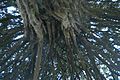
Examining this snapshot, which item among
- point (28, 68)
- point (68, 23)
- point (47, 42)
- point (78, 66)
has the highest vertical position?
point (68, 23)

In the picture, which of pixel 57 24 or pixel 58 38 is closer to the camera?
pixel 57 24

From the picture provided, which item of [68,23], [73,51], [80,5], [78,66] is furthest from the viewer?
[78,66]

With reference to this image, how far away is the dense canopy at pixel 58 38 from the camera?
2.96 m

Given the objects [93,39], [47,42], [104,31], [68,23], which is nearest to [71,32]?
[68,23]

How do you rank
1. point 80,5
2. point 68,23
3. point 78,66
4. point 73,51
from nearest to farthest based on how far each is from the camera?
1. point 68,23
2. point 80,5
3. point 73,51
4. point 78,66

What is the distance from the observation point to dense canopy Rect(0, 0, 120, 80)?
296 cm

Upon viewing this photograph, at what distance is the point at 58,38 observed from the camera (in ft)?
10.8

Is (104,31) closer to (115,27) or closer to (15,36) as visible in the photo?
(115,27)

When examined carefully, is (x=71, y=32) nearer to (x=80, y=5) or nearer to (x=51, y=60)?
(x=80, y=5)

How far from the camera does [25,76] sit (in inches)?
142

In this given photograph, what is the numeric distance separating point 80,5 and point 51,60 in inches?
37.2

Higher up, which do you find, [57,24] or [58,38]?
[57,24]

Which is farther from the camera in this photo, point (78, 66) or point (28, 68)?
point (78, 66)

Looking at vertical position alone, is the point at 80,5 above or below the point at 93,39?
above
